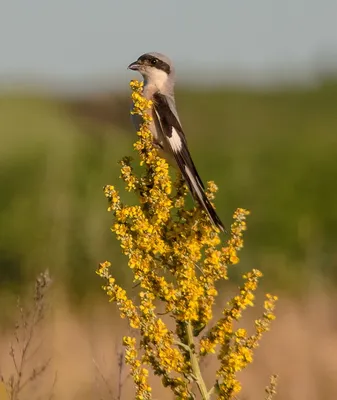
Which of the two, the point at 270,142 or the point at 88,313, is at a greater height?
the point at 270,142

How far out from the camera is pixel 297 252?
15195 mm

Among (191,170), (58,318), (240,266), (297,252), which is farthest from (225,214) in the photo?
(191,170)

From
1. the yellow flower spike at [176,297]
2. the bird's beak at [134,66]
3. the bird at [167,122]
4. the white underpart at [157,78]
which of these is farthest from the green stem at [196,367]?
the bird's beak at [134,66]

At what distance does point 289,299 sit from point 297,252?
8.62 ft

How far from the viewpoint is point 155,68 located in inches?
226

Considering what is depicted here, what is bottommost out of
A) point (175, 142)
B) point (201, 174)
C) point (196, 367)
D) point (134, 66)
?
point (196, 367)

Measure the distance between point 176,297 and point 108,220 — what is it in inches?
379

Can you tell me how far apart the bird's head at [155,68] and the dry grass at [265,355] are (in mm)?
1935

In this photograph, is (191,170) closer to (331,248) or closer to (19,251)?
(19,251)

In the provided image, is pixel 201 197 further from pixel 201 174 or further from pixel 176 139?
pixel 201 174

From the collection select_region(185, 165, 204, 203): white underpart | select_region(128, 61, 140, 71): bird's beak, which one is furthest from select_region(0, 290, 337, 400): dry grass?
select_region(185, 165, 204, 203): white underpart

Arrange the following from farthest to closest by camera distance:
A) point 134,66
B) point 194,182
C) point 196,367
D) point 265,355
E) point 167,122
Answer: point 265,355 → point 134,66 → point 167,122 → point 194,182 → point 196,367

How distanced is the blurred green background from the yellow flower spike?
4.12m

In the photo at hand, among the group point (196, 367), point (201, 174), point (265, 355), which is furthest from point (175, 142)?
point (201, 174)
